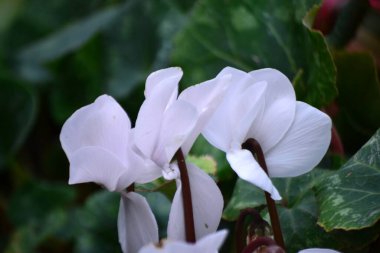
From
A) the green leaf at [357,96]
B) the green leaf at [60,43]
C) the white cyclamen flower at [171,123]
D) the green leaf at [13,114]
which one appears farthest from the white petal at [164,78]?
the green leaf at [60,43]

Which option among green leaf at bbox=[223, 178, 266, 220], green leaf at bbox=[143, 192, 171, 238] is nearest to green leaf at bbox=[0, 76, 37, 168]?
green leaf at bbox=[143, 192, 171, 238]

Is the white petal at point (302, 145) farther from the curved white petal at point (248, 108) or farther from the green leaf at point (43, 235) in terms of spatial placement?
the green leaf at point (43, 235)

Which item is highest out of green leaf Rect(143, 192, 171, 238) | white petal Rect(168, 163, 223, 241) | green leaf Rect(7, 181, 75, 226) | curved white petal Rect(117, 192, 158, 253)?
white petal Rect(168, 163, 223, 241)

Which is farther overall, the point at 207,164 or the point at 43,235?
the point at 43,235

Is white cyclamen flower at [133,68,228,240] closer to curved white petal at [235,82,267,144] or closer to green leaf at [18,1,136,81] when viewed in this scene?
curved white petal at [235,82,267,144]

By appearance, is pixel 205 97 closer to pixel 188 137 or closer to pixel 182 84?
pixel 188 137

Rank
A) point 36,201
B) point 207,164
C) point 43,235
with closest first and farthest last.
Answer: point 207,164 → point 43,235 → point 36,201

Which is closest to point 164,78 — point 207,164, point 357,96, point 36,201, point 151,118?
point 151,118
